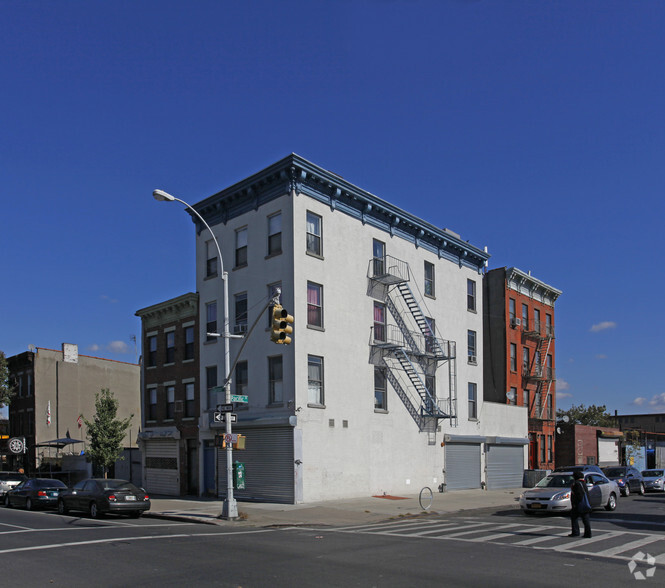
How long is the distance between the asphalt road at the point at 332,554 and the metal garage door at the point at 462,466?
1587cm

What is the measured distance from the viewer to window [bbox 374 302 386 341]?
3284cm

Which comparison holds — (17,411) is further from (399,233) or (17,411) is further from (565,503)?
(565,503)

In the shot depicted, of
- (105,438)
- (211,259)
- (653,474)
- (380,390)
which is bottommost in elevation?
(653,474)

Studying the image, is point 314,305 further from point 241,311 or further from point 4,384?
point 4,384

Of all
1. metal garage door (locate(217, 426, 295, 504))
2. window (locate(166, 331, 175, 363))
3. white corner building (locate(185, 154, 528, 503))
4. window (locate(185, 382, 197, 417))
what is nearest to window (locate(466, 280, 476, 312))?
white corner building (locate(185, 154, 528, 503))

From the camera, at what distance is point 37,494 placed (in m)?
26.6

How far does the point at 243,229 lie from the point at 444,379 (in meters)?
14.1

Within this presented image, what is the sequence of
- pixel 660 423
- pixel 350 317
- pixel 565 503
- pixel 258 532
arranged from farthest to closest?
1. pixel 660 423
2. pixel 350 317
3. pixel 565 503
4. pixel 258 532

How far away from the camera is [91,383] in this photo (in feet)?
174

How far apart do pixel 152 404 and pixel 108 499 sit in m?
14.4

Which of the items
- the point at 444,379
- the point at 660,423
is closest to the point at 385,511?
the point at 444,379

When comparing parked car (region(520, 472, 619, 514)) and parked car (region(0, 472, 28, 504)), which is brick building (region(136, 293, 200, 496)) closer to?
parked car (region(0, 472, 28, 504))

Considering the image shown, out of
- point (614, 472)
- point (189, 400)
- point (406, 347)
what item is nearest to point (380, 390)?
point (406, 347)

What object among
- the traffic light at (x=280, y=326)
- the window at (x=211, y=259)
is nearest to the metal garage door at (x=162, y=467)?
the window at (x=211, y=259)
